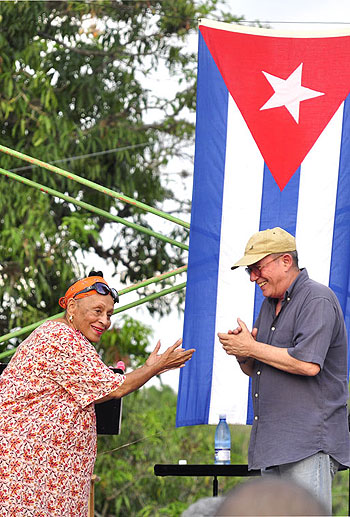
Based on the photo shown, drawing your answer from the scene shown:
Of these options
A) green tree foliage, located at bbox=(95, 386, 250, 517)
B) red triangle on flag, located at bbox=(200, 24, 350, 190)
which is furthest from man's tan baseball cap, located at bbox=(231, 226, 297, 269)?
green tree foliage, located at bbox=(95, 386, 250, 517)

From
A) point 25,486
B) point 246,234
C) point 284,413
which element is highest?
point 246,234

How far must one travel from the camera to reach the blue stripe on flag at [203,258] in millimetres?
3793

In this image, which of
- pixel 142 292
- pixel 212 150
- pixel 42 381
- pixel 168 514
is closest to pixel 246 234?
pixel 212 150

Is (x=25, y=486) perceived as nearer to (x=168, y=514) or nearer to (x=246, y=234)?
(x=246, y=234)

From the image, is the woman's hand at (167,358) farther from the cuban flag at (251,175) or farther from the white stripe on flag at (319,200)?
the white stripe on flag at (319,200)

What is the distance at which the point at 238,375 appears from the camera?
12.5ft

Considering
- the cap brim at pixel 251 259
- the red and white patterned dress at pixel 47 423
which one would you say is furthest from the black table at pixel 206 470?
the cap brim at pixel 251 259

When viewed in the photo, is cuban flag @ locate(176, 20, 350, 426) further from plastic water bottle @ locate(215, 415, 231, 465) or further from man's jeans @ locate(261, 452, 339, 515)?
man's jeans @ locate(261, 452, 339, 515)

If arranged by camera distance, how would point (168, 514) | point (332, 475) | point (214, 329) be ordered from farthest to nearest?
point (168, 514), point (214, 329), point (332, 475)

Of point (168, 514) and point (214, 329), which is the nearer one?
point (214, 329)

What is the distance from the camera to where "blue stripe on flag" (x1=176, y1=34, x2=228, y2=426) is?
379 cm

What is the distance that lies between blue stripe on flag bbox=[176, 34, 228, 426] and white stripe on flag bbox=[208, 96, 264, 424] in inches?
1.0

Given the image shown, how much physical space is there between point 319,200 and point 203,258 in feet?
1.80

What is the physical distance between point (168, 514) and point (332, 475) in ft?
21.1
